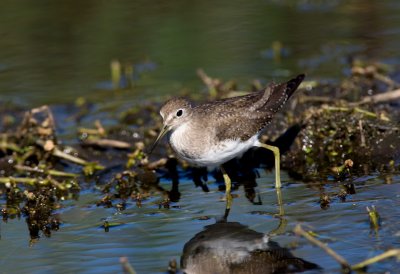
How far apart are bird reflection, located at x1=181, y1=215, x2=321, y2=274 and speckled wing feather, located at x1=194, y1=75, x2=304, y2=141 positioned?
116 cm

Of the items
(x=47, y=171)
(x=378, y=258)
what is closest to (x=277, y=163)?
(x=47, y=171)

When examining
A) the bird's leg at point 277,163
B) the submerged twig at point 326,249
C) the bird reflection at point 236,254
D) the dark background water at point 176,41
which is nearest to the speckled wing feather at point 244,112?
the bird's leg at point 277,163

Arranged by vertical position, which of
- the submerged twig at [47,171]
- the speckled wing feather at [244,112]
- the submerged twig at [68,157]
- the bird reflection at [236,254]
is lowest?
the bird reflection at [236,254]

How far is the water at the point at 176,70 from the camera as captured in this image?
659cm

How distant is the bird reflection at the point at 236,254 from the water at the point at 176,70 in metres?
0.11

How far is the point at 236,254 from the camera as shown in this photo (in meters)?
6.41

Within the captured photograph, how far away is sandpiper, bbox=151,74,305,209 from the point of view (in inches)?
306

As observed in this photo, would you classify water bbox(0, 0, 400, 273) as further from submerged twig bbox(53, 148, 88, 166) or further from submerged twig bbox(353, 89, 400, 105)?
submerged twig bbox(353, 89, 400, 105)

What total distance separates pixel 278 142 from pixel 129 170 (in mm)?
1722

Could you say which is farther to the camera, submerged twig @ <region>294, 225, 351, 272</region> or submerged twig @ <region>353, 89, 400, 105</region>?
submerged twig @ <region>353, 89, 400, 105</region>

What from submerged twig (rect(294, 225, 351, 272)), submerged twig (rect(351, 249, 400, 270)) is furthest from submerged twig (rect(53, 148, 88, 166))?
submerged twig (rect(351, 249, 400, 270))

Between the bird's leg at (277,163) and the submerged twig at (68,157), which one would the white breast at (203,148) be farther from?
the submerged twig at (68,157)

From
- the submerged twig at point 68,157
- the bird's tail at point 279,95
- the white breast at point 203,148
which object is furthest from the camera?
the submerged twig at point 68,157

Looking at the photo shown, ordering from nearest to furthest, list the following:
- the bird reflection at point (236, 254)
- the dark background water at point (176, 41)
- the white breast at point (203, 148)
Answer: the bird reflection at point (236, 254)
the white breast at point (203, 148)
the dark background water at point (176, 41)
